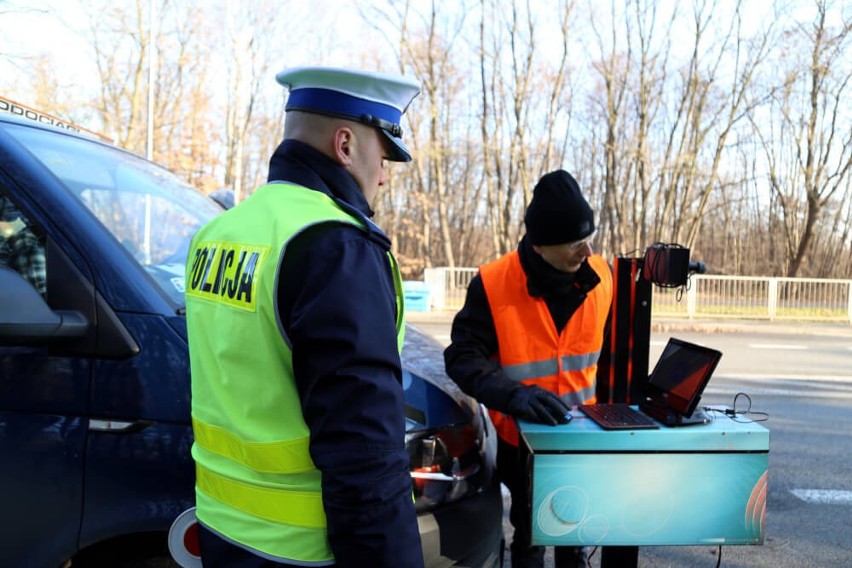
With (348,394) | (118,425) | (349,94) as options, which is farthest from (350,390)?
(118,425)

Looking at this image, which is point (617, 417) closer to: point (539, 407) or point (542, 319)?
point (539, 407)

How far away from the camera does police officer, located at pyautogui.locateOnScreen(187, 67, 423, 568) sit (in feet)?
3.78

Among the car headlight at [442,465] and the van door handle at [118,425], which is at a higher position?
the van door handle at [118,425]

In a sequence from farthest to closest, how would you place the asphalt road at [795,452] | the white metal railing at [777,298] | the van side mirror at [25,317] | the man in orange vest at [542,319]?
1. the white metal railing at [777,298]
2. the asphalt road at [795,452]
3. the man in orange vest at [542,319]
4. the van side mirror at [25,317]

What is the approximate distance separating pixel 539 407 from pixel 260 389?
1.08m

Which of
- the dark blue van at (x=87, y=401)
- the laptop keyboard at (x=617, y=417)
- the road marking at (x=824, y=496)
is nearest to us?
the dark blue van at (x=87, y=401)

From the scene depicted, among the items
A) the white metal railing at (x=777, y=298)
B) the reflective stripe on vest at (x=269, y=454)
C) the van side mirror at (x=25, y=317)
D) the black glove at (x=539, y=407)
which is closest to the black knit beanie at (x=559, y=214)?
the black glove at (x=539, y=407)

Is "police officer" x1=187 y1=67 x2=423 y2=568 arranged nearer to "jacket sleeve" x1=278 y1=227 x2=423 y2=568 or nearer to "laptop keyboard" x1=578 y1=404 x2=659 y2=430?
"jacket sleeve" x1=278 y1=227 x2=423 y2=568

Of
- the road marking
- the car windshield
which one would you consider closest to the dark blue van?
the car windshield

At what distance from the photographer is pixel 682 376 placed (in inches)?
82.4

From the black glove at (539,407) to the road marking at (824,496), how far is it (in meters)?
3.26

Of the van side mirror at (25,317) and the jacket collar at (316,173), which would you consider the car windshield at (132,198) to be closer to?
the van side mirror at (25,317)

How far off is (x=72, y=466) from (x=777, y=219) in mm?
43508

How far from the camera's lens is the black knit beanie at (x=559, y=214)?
7.97ft
